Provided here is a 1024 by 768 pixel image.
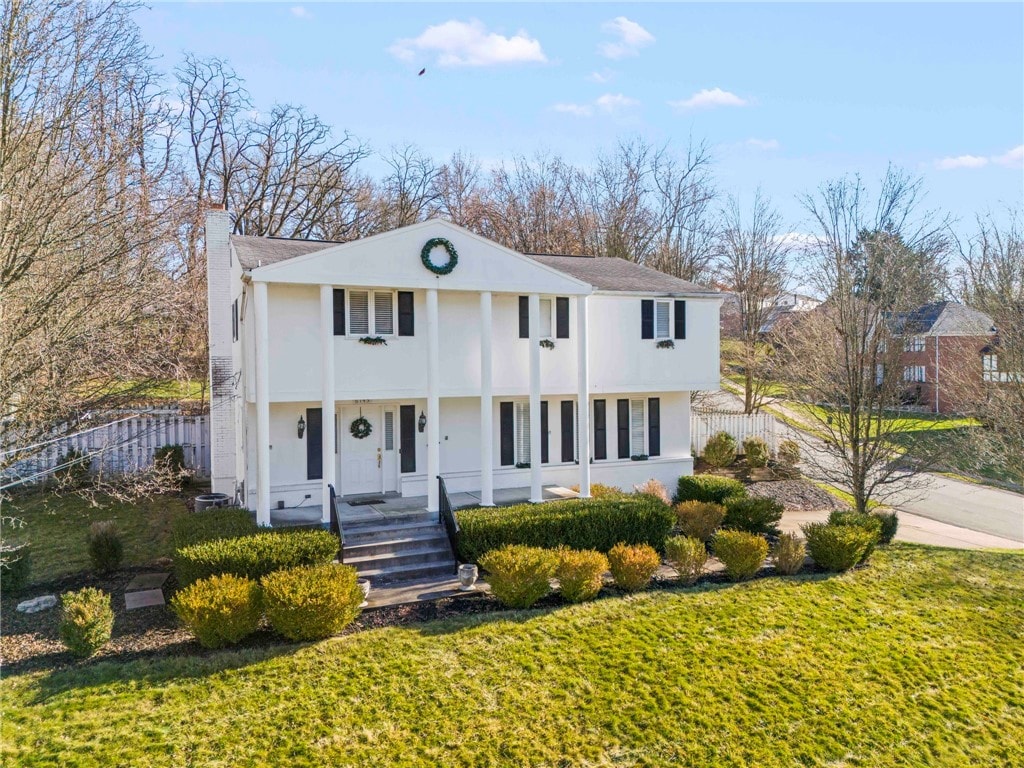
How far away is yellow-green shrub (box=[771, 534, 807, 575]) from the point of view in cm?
1309

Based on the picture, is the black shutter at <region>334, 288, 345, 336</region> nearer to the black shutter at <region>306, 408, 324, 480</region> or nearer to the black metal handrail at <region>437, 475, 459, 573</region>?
the black shutter at <region>306, 408, 324, 480</region>

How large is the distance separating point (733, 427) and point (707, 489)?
8.02 meters

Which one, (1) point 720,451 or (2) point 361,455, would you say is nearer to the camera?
(2) point 361,455

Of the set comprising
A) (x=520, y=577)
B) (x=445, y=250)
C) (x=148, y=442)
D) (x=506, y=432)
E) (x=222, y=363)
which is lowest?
(x=520, y=577)

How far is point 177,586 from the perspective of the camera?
12.0 m

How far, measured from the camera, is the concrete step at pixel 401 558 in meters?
12.6

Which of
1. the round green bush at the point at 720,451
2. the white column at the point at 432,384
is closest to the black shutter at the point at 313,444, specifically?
the white column at the point at 432,384

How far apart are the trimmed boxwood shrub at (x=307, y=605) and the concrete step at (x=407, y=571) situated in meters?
2.50

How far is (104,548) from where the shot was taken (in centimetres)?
1284

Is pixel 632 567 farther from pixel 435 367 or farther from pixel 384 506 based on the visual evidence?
pixel 435 367

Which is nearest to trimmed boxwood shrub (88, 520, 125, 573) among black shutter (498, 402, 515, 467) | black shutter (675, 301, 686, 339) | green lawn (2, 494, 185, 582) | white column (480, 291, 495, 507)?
green lawn (2, 494, 185, 582)

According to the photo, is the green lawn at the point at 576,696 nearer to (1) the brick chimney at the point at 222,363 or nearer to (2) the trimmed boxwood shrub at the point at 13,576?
(2) the trimmed boxwood shrub at the point at 13,576

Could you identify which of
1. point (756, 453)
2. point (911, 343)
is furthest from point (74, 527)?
point (756, 453)

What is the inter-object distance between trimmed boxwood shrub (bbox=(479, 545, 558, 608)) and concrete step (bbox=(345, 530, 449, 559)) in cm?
246
